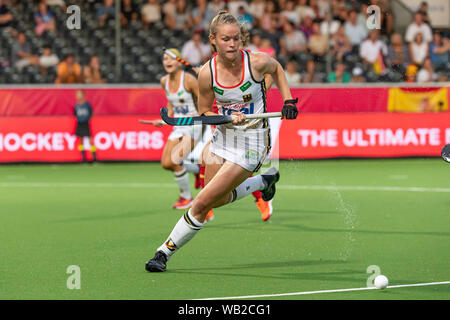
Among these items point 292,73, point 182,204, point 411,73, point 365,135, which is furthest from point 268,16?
point 182,204

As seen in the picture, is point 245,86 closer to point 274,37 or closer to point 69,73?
point 69,73

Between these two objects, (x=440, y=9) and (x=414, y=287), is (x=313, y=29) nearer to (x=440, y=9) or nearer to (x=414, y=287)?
(x=440, y=9)

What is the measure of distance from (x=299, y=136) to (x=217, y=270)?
10.1 metres

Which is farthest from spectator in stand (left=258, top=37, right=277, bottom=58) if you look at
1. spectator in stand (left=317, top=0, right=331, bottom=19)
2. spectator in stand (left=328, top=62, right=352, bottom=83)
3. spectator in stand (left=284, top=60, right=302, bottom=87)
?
spectator in stand (left=317, top=0, right=331, bottom=19)

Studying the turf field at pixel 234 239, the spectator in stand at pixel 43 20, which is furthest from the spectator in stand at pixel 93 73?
the turf field at pixel 234 239

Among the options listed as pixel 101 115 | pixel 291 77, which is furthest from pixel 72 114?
pixel 291 77

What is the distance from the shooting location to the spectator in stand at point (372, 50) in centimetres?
1784

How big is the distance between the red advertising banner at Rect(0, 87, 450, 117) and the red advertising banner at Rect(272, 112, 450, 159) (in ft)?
0.82

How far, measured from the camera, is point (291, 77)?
17.5 m

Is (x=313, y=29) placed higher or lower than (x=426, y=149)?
higher

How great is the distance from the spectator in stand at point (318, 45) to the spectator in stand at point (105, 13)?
4303mm

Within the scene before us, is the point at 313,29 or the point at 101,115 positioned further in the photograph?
the point at 313,29

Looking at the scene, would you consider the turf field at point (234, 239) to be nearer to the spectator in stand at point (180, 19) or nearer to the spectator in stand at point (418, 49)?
the spectator in stand at point (418, 49)

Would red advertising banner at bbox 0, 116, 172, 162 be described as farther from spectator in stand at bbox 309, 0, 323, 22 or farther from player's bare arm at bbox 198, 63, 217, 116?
player's bare arm at bbox 198, 63, 217, 116
